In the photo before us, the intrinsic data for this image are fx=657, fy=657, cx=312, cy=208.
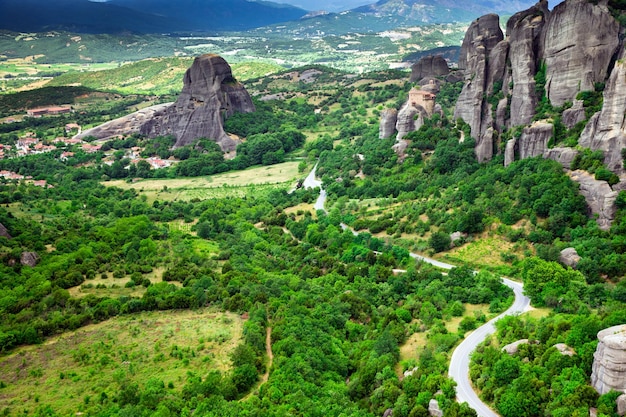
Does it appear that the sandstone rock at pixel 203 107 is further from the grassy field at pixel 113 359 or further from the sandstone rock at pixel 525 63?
the grassy field at pixel 113 359

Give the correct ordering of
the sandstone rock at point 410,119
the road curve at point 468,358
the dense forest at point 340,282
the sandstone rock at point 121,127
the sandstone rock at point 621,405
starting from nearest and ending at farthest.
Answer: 1. the sandstone rock at point 621,405
2. the road curve at point 468,358
3. the dense forest at point 340,282
4. the sandstone rock at point 410,119
5. the sandstone rock at point 121,127

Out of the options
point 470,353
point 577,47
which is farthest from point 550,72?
point 470,353

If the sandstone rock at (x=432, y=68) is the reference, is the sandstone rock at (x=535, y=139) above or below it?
below

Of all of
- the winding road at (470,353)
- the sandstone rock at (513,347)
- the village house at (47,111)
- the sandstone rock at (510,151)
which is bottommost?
the village house at (47,111)

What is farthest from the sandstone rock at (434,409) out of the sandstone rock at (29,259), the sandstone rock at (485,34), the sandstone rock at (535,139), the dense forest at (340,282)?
the sandstone rock at (485,34)

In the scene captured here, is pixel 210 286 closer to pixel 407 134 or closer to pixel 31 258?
pixel 31 258

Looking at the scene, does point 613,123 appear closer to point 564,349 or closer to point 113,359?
point 564,349
